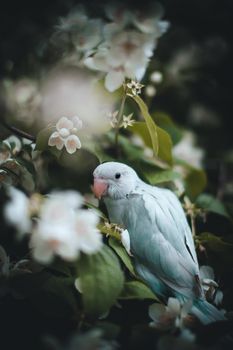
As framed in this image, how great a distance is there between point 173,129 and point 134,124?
0.18 m

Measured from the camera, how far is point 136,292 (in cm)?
55

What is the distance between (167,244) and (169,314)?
10 cm

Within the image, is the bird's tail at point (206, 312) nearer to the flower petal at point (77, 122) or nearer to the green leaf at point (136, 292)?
the green leaf at point (136, 292)

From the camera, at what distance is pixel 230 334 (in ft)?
1.81

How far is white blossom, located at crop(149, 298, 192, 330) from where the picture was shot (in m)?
0.53

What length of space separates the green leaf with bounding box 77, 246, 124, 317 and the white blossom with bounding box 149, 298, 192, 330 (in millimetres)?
70

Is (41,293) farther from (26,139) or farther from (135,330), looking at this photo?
(26,139)

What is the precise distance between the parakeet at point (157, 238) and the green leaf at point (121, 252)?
2 centimetres

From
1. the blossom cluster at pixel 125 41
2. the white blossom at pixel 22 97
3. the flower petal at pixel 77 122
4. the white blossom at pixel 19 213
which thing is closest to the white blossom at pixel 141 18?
the blossom cluster at pixel 125 41

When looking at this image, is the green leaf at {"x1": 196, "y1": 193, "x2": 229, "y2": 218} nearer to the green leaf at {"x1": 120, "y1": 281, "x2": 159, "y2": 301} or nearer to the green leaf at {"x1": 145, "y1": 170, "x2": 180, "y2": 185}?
the green leaf at {"x1": 145, "y1": 170, "x2": 180, "y2": 185}

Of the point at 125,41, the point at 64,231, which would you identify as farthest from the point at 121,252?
the point at 125,41

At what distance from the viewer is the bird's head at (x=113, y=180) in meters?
0.64

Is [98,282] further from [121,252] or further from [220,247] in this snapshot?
[220,247]

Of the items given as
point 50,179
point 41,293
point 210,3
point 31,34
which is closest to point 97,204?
point 50,179
